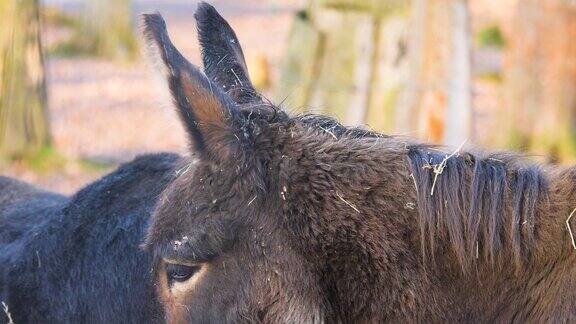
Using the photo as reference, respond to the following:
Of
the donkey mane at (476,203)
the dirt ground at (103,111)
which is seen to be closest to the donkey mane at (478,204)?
the donkey mane at (476,203)

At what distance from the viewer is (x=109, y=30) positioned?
19359mm

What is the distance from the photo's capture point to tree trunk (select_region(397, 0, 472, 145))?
7551 millimetres

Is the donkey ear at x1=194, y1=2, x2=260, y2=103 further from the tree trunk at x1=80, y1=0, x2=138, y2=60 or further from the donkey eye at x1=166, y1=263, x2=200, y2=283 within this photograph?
the tree trunk at x1=80, y1=0, x2=138, y2=60

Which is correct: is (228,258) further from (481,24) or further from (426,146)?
(481,24)

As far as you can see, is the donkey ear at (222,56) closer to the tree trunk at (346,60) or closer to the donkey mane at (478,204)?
the donkey mane at (478,204)

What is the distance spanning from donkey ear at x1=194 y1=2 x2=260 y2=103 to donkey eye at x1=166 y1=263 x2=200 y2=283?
67 centimetres

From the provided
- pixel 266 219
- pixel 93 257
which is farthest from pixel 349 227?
pixel 93 257

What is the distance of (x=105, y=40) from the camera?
1933 cm

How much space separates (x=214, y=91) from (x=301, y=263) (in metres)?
0.61

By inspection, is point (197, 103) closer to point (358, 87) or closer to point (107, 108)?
point (358, 87)

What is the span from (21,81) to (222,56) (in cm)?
800

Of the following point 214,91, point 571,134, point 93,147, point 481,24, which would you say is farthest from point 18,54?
point 481,24

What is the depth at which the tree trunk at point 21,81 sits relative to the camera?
416 inches

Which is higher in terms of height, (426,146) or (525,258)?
(426,146)
